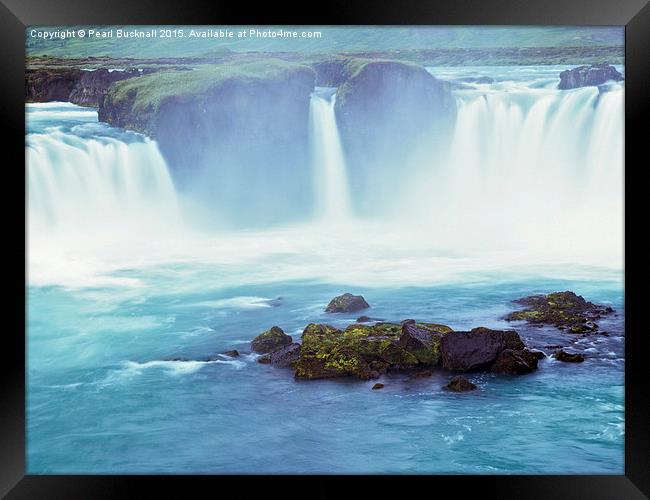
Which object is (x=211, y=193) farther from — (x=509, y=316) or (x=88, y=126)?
(x=509, y=316)

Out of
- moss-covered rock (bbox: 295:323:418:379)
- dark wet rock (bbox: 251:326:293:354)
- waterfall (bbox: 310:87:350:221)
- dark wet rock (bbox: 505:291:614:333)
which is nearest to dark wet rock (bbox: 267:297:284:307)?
dark wet rock (bbox: 251:326:293:354)

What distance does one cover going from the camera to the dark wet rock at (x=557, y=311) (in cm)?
680

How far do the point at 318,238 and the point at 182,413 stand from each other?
1868mm

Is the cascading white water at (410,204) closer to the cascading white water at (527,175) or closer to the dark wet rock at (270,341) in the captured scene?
the cascading white water at (527,175)

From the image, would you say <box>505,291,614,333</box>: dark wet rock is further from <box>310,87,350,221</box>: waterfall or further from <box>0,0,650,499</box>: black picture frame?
<box>310,87,350,221</box>: waterfall

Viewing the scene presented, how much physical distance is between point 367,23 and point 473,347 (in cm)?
278

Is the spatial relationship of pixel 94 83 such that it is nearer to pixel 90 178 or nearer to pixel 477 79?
pixel 90 178

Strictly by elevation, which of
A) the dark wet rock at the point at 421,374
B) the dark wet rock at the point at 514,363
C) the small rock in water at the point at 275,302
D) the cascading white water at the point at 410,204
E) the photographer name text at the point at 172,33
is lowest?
the dark wet rock at the point at 421,374

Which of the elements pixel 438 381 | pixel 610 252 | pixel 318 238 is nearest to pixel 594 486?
pixel 438 381

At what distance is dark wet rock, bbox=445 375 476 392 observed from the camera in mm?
6793

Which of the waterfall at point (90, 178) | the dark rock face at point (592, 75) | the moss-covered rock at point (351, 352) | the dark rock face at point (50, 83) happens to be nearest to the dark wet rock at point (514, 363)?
the moss-covered rock at point (351, 352)

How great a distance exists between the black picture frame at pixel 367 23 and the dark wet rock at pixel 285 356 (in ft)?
3.17

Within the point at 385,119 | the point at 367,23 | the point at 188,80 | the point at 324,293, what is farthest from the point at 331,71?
the point at 324,293

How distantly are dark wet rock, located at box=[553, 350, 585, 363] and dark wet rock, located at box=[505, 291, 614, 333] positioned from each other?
22 centimetres
